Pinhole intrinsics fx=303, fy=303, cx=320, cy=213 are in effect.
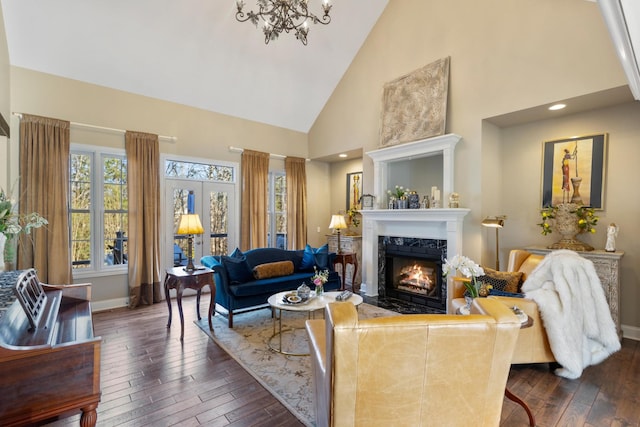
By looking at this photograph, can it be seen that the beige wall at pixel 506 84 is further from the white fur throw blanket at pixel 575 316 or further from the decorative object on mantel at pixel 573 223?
the white fur throw blanket at pixel 575 316

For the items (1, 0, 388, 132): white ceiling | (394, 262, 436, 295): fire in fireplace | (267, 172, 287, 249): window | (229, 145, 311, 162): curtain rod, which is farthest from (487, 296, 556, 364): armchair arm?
(1, 0, 388, 132): white ceiling

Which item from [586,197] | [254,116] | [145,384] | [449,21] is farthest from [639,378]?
[254,116]

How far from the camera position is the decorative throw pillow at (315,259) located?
192 inches

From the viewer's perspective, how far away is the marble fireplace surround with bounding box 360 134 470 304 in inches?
173

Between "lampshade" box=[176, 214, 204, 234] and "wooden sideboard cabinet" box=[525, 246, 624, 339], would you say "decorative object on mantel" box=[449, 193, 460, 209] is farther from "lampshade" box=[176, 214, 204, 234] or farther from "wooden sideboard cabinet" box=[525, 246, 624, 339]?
"lampshade" box=[176, 214, 204, 234]

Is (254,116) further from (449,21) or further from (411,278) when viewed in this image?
(411,278)

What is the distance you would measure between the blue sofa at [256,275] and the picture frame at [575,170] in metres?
3.28

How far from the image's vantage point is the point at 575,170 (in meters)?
3.97

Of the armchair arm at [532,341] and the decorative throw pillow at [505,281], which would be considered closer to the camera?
the armchair arm at [532,341]

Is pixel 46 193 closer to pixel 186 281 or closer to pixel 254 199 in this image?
pixel 186 281

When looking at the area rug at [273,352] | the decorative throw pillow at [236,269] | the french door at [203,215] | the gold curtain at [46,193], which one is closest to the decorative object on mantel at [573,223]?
the area rug at [273,352]

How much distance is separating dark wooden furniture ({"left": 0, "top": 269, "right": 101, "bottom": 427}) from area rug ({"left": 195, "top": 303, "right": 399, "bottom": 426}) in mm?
1326

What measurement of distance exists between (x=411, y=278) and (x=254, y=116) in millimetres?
4341

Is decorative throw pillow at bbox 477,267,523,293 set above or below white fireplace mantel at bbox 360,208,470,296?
below
